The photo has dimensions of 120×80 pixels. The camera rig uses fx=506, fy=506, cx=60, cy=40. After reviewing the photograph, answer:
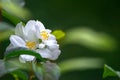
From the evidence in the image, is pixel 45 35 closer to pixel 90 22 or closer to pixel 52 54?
pixel 52 54

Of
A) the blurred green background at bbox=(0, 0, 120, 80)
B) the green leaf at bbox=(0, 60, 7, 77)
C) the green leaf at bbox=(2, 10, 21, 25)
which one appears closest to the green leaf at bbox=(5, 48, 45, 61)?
the green leaf at bbox=(0, 60, 7, 77)

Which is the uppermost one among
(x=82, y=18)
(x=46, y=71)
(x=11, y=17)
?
(x=82, y=18)

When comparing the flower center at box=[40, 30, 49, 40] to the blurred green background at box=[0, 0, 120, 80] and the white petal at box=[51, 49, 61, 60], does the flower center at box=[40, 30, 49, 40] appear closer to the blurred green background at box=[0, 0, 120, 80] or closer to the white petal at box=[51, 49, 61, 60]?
the white petal at box=[51, 49, 61, 60]

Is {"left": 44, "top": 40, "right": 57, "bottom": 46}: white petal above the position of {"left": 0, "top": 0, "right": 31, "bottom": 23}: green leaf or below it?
below

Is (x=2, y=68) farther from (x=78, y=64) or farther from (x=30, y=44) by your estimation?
(x=78, y=64)

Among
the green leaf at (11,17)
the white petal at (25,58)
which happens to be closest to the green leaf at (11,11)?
the green leaf at (11,17)

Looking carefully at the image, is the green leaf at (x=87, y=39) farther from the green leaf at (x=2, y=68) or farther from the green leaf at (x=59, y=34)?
the green leaf at (x=2, y=68)

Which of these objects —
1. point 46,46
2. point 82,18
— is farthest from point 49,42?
point 82,18

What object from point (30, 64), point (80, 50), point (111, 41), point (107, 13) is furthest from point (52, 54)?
point (107, 13)

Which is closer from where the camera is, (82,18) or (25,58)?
(25,58)
